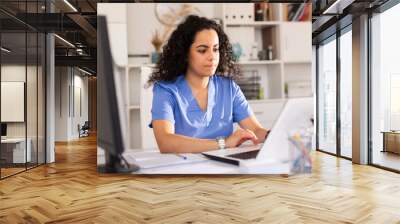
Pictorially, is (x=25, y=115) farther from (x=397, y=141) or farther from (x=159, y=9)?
(x=397, y=141)

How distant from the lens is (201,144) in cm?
566

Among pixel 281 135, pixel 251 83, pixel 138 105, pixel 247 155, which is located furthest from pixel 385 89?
pixel 138 105

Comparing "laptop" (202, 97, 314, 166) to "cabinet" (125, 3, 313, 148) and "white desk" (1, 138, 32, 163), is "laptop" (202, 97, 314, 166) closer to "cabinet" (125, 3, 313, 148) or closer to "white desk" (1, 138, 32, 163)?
"cabinet" (125, 3, 313, 148)

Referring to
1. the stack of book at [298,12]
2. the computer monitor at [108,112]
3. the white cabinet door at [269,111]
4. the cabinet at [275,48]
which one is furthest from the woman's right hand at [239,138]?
the stack of book at [298,12]

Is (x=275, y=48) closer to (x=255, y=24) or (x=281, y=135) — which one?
(x=255, y=24)

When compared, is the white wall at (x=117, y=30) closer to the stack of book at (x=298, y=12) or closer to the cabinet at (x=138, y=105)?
the cabinet at (x=138, y=105)

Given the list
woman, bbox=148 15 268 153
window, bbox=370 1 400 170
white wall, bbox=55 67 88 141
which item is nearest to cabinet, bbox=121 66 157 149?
woman, bbox=148 15 268 153

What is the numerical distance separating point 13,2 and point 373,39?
247 inches

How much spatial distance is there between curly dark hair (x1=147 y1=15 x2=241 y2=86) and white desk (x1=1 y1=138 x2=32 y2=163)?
252 centimetres

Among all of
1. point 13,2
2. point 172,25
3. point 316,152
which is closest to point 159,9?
point 172,25

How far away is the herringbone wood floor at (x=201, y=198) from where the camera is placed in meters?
3.94

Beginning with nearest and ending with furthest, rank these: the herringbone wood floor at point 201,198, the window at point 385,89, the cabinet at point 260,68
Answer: the herringbone wood floor at point 201,198, the cabinet at point 260,68, the window at point 385,89

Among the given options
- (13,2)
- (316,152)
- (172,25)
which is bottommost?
(316,152)

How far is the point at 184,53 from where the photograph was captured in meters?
5.69
